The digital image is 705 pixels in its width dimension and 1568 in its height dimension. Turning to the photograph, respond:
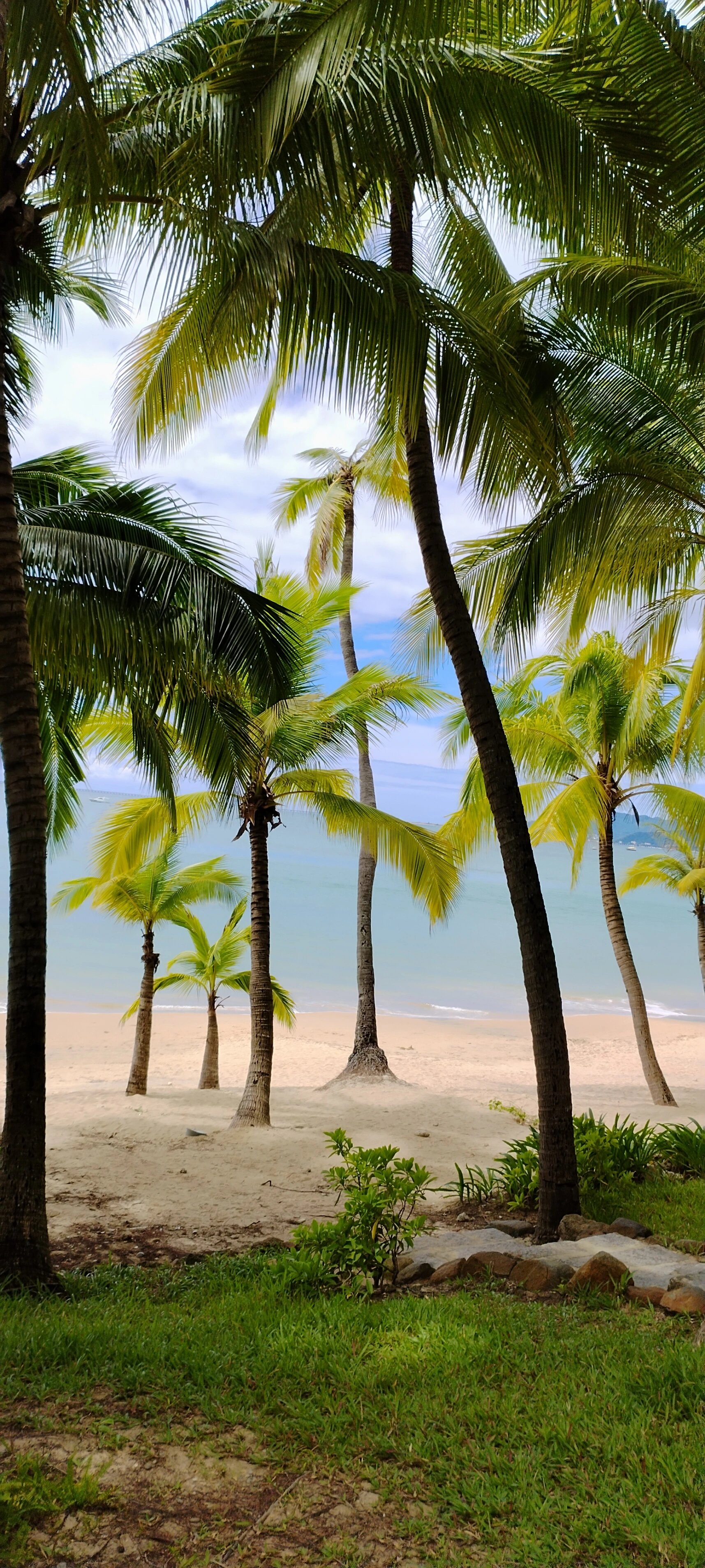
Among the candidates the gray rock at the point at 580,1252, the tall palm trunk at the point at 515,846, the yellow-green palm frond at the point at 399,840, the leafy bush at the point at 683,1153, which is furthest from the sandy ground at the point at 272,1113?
the yellow-green palm frond at the point at 399,840

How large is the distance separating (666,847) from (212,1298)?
56.1 ft

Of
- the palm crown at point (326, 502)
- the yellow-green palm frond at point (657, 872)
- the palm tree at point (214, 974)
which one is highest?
the palm crown at point (326, 502)

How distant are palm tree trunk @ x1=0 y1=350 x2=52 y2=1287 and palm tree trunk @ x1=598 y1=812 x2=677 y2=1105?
9.84 m

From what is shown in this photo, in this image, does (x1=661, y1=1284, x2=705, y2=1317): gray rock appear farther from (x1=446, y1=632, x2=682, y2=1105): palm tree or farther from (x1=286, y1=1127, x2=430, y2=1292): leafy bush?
(x1=446, y1=632, x2=682, y2=1105): palm tree

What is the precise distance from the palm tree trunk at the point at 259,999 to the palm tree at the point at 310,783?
1 centimetres

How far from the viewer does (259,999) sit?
37.9 ft

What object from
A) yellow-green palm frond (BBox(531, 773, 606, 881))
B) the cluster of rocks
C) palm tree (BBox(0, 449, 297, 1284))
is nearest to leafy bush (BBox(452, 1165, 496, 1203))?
the cluster of rocks

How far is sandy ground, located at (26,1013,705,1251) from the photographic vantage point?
7.66m

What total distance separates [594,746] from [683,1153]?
21.9ft

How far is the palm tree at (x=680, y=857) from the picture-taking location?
1431 cm

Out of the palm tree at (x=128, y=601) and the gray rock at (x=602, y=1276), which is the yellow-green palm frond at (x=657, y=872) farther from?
the gray rock at (x=602, y=1276)

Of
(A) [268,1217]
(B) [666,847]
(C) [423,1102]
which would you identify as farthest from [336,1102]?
(B) [666,847]

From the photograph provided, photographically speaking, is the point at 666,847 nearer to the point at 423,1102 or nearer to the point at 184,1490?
the point at 423,1102

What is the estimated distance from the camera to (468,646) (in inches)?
252
